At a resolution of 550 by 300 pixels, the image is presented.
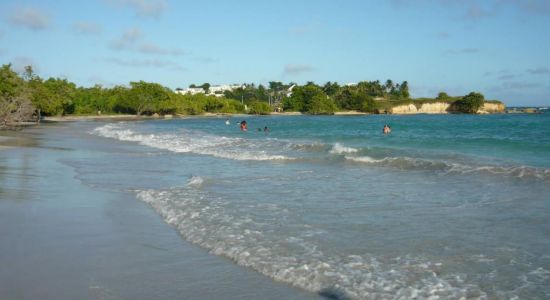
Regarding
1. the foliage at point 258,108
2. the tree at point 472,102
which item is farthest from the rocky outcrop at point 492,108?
the foliage at point 258,108

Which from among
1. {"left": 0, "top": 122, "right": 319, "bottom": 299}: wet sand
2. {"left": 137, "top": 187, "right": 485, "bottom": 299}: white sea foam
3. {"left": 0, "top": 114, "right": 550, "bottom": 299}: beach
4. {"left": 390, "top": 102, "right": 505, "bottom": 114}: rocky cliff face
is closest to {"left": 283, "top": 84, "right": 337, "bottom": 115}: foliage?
{"left": 390, "top": 102, "right": 505, "bottom": 114}: rocky cliff face

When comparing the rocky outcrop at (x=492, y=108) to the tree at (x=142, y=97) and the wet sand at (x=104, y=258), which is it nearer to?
the tree at (x=142, y=97)

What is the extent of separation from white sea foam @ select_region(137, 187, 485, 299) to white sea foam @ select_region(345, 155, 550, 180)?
29.1 feet

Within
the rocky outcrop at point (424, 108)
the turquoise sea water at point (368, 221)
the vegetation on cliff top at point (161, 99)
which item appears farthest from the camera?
Answer: the rocky outcrop at point (424, 108)

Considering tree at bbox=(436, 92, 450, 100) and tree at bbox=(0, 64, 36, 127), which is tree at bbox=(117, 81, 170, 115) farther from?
tree at bbox=(436, 92, 450, 100)

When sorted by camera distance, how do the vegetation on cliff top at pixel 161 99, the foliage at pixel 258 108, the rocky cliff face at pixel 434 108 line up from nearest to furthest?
the vegetation on cliff top at pixel 161 99
the foliage at pixel 258 108
the rocky cliff face at pixel 434 108

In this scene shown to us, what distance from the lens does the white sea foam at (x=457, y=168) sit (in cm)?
1531

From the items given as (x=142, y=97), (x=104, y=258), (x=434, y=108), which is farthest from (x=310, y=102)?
(x=104, y=258)

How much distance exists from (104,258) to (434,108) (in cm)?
15878

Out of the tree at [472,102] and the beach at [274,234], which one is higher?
the tree at [472,102]

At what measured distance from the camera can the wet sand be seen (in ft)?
18.5

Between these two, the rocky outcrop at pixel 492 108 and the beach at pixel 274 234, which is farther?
the rocky outcrop at pixel 492 108

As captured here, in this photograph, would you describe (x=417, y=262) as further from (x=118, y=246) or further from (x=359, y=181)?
(x=359, y=181)

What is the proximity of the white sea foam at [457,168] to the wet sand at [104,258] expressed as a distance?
1069 cm
